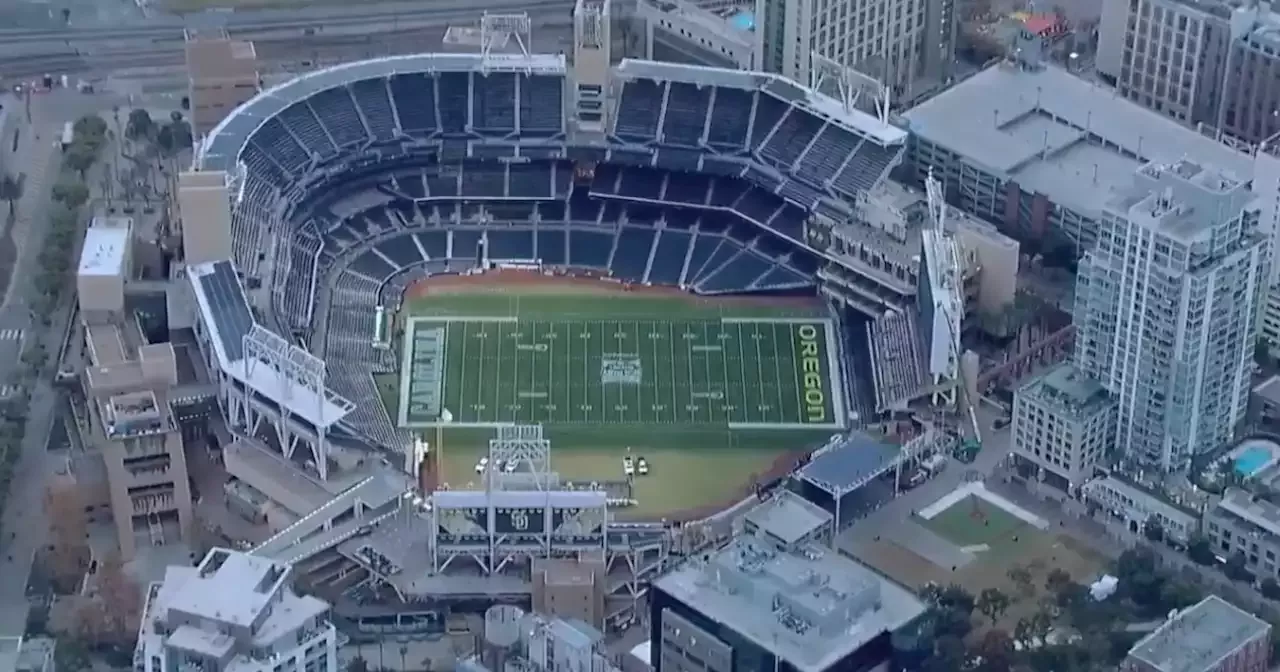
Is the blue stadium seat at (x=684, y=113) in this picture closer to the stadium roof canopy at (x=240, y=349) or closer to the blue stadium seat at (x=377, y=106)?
the blue stadium seat at (x=377, y=106)

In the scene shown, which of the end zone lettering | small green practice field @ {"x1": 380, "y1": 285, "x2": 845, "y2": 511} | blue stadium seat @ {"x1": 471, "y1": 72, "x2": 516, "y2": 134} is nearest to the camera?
small green practice field @ {"x1": 380, "y1": 285, "x2": 845, "y2": 511}

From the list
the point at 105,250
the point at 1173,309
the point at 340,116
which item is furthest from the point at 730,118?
the point at 1173,309

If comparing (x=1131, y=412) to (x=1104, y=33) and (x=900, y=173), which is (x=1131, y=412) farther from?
(x=1104, y=33)

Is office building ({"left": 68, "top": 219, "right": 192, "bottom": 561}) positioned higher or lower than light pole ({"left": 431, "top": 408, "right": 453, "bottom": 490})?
higher

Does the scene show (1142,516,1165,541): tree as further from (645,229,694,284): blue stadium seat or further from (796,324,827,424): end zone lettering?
(645,229,694,284): blue stadium seat

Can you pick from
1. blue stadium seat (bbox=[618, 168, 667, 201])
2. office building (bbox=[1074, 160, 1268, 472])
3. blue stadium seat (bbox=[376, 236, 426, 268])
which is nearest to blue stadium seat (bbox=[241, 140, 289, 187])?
blue stadium seat (bbox=[376, 236, 426, 268])

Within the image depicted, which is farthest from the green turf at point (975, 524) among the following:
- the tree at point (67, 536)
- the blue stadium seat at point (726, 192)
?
the tree at point (67, 536)
